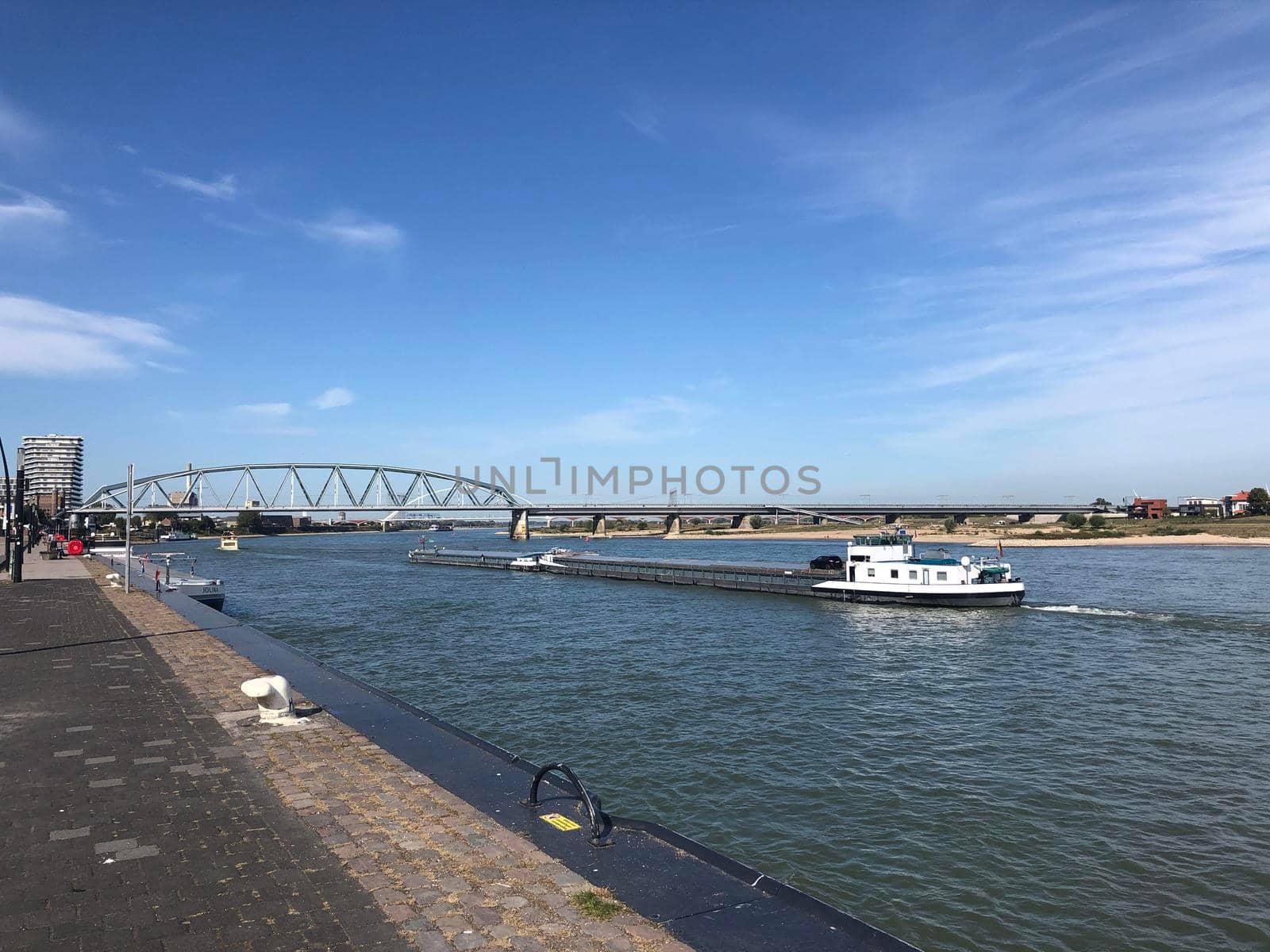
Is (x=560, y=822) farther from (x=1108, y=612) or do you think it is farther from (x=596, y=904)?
(x=1108, y=612)

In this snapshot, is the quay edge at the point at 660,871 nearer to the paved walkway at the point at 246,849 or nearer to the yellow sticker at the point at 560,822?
the yellow sticker at the point at 560,822

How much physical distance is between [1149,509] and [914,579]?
505 ft

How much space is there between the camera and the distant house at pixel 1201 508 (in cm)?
17043

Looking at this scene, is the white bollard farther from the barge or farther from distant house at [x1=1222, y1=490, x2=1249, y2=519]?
distant house at [x1=1222, y1=490, x2=1249, y2=519]

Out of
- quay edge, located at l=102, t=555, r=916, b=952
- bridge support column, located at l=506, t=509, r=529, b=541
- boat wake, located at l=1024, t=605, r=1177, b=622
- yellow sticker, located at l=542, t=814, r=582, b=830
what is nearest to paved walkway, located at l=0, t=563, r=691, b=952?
quay edge, located at l=102, t=555, r=916, b=952

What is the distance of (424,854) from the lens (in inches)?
324

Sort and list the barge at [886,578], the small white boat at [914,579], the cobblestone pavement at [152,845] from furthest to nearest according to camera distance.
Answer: the barge at [886,578] → the small white boat at [914,579] → the cobblestone pavement at [152,845]

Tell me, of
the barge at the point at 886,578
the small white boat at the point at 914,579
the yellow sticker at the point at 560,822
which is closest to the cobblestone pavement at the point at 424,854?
the yellow sticker at the point at 560,822

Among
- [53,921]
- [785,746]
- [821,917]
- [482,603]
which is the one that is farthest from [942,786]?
[482,603]

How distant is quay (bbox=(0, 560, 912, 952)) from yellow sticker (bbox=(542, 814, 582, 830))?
2.1 inches

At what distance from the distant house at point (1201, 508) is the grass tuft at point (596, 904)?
194661 millimetres

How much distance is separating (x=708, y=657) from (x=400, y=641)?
1307 cm

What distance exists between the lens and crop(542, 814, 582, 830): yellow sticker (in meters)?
9.09

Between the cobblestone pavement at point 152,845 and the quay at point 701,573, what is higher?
the cobblestone pavement at point 152,845
